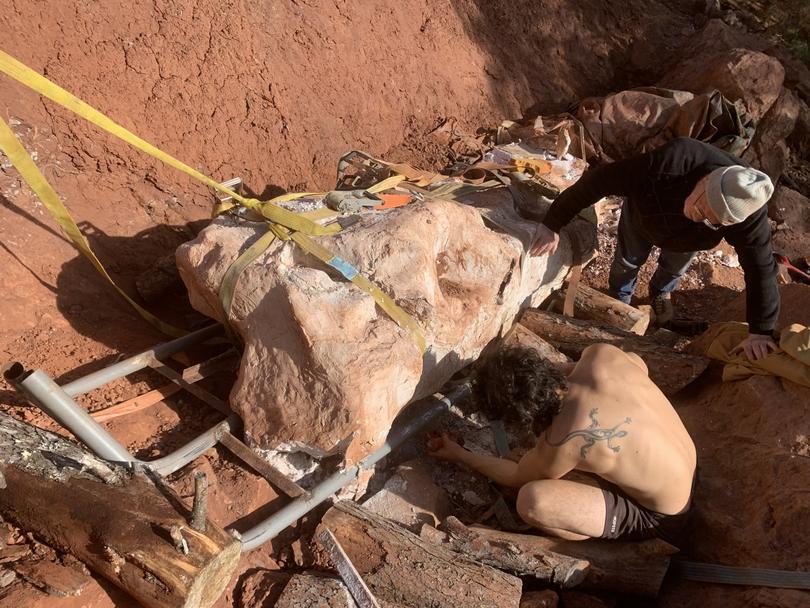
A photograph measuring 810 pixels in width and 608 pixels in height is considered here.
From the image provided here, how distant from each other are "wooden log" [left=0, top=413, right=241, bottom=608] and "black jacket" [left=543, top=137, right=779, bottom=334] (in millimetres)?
2673

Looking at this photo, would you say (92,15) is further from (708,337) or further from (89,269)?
(708,337)

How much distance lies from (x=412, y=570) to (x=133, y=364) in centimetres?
166

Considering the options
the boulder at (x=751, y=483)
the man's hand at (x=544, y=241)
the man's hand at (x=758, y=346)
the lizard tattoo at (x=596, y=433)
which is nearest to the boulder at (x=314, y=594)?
the lizard tattoo at (x=596, y=433)

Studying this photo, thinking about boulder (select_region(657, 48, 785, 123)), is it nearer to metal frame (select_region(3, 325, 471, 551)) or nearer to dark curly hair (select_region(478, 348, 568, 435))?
A: metal frame (select_region(3, 325, 471, 551))

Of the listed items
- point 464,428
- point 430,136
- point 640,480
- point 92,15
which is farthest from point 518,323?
point 92,15

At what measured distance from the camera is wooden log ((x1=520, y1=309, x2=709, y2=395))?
145 inches

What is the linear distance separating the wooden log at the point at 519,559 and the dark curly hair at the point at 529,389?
1.83 feet

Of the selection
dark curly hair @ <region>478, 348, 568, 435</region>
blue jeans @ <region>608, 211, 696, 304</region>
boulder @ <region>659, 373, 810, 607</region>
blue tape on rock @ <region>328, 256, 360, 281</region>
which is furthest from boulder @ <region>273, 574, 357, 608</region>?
blue jeans @ <region>608, 211, 696, 304</region>

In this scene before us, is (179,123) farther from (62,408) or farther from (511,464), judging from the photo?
(511,464)

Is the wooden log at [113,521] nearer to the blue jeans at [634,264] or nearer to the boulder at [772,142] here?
the blue jeans at [634,264]

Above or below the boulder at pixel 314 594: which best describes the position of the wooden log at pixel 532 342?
below

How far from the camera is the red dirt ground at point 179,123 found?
313cm

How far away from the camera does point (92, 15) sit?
3.86 metres

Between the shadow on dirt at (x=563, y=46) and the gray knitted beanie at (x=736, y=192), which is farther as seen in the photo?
the shadow on dirt at (x=563, y=46)
